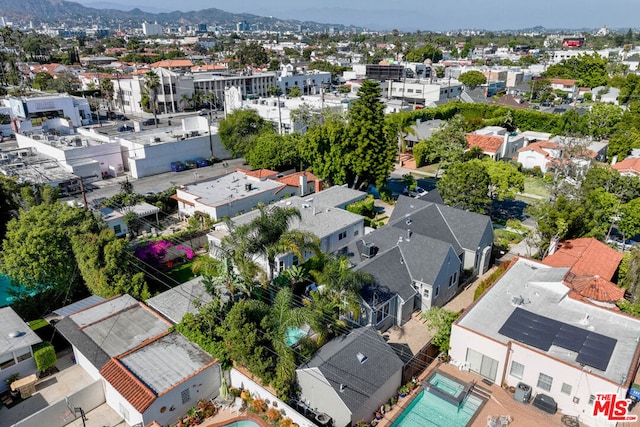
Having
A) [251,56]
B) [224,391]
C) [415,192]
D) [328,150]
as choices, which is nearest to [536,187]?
[415,192]

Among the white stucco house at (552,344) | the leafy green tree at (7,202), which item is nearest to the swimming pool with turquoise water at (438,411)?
the white stucco house at (552,344)

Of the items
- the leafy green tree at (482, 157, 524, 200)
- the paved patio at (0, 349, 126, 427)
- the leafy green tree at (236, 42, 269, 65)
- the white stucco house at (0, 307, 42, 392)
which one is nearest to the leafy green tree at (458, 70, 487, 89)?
the leafy green tree at (236, 42, 269, 65)

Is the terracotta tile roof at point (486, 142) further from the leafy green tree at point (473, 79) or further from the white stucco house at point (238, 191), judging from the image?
the leafy green tree at point (473, 79)

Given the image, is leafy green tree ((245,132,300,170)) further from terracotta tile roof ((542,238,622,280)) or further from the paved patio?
the paved patio

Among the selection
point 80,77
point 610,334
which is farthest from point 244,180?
point 80,77

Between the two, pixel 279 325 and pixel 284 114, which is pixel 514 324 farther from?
pixel 284 114
